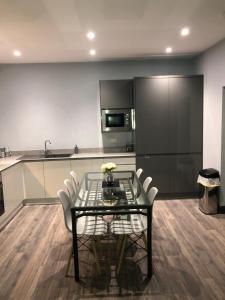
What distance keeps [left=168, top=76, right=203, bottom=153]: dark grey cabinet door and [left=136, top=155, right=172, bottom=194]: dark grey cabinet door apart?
0.27m

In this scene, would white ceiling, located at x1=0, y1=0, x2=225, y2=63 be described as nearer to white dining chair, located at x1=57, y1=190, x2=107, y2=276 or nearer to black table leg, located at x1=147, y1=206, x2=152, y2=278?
white dining chair, located at x1=57, y1=190, x2=107, y2=276

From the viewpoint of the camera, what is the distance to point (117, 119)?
479 cm

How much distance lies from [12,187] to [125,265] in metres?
2.39

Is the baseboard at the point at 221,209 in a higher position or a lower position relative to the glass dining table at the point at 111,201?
lower

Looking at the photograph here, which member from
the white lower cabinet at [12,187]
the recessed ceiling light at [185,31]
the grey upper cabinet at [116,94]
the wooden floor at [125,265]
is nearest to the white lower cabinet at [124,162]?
the grey upper cabinet at [116,94]

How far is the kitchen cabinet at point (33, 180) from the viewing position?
4.65m

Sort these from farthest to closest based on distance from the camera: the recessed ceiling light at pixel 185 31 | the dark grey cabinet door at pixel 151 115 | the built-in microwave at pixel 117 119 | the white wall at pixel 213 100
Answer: the built-in microwave at pixel 117 119 → the dark grey cabinet door at pixel 151 115 → the white wall at pixel 213 100 → the recessed ceiling light at pixel 185 31

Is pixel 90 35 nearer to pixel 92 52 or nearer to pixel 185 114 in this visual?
pixel 92 52

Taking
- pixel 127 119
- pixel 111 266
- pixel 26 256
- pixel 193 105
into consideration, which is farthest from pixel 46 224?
pixel 193 105

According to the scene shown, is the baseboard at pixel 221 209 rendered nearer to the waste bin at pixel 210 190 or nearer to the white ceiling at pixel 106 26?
the waste bin at pixel 210 190

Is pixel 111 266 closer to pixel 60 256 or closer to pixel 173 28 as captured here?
pixel 60 256

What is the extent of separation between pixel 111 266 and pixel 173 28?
9.69 ft

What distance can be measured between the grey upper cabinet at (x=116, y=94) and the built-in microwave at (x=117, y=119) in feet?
0.31

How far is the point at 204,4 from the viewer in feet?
8.05
